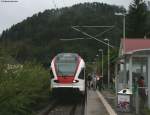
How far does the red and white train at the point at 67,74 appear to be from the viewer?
36219 mm

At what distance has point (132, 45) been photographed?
66.7 metres

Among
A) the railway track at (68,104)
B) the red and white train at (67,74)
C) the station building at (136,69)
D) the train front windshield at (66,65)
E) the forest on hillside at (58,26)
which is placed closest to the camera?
the station building at (136,69)

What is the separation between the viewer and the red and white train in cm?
3622

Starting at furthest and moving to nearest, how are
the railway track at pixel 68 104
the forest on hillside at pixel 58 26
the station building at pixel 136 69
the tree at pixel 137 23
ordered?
the tree at pixel 137 23
the forest on hillside at pixel 58 26
the railway track at pixel 68 104
the station building at pixel 136 69

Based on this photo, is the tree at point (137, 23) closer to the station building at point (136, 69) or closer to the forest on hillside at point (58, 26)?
the forest on hillside at point (58, 26)

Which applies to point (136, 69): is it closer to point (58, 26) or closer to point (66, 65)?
point (66, 65)

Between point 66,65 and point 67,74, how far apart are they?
843 mm

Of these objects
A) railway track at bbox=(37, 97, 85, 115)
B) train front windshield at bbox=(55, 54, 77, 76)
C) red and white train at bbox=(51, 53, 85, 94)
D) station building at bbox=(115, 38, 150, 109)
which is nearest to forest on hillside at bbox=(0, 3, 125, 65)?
railway track at bbox=(37, 97, 85, 115)

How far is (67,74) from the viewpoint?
36500mm

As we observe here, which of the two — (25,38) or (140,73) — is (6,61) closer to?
(140,73)

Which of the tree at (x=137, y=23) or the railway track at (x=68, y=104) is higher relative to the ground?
the tree at (x=137, y=23)

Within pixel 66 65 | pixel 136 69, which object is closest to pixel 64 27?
pixel 66 65

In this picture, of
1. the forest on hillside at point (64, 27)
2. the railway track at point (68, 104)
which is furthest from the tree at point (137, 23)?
the railway track at point (68, 104)

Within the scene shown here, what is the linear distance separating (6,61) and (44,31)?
57184mm
